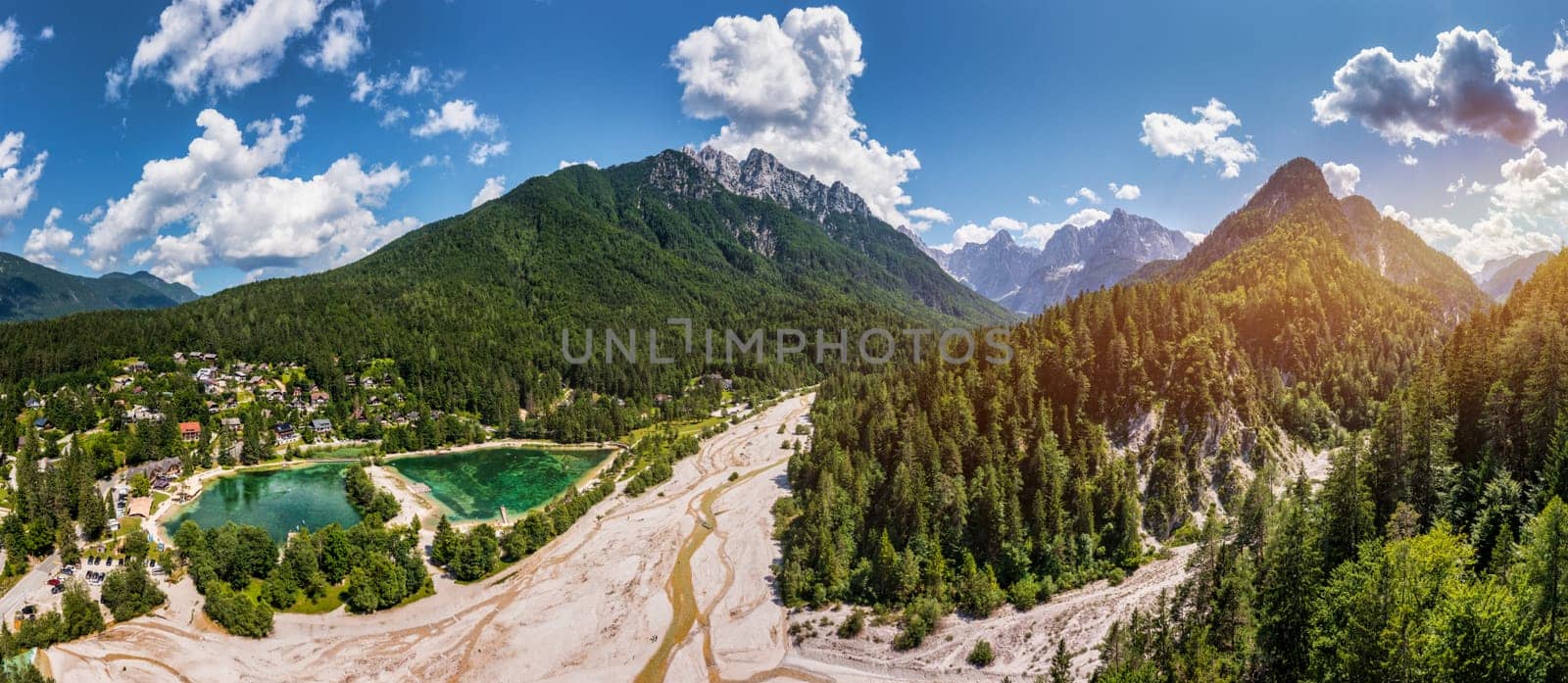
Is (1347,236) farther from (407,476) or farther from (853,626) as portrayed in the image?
(407,476)

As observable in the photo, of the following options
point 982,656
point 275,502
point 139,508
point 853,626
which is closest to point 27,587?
point 139,508

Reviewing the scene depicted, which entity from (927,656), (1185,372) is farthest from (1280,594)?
(1185,372)

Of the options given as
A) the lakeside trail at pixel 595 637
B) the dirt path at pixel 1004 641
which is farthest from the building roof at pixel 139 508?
the dirt path at pixel 1004 641

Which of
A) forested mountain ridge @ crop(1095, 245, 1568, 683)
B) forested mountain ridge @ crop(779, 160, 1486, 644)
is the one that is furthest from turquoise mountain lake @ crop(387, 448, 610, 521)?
forested mountain ridge @ crop(1095, 245, 1568, 683)

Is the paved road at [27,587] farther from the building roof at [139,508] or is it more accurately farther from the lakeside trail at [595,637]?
the building roof at [139,508]

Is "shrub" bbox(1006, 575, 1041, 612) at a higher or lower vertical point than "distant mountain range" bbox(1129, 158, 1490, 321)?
lower

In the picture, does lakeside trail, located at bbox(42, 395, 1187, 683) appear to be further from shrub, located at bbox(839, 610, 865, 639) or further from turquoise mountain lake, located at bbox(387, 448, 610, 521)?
turquoise mountain lake, located at bbox(387, 448, 610, 521)
